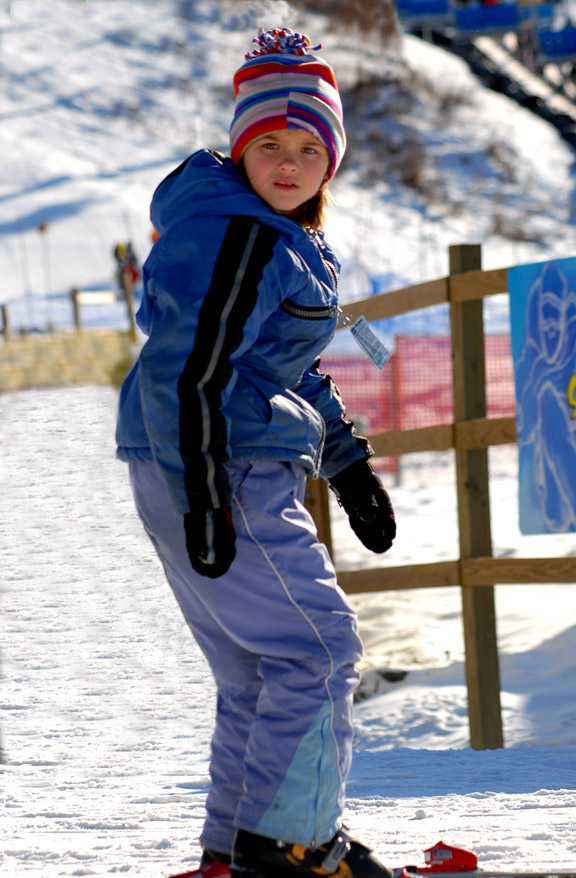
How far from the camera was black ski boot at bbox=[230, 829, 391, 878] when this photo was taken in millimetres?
1817

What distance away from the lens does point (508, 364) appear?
38.7ft

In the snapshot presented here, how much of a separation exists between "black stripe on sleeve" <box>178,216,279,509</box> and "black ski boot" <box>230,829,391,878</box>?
0.55 m

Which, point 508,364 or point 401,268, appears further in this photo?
point 401,268

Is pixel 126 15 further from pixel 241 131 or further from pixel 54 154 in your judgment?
pixel 241 131

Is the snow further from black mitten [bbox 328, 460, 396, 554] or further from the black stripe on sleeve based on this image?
the black stripe on sleeve

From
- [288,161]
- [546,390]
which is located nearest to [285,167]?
[288,161]

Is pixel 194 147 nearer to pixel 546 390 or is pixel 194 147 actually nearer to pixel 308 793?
pixel 546 390

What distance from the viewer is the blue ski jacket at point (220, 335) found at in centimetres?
180

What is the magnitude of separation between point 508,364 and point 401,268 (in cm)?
2066

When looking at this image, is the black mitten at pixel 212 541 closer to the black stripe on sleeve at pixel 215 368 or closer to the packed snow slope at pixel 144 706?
the black stripe on sleeve at pixel 215 368

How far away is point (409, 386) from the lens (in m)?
11.0

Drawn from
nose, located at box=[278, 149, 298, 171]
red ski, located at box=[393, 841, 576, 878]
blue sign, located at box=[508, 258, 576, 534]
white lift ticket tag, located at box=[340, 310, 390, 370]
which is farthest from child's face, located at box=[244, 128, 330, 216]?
blue sign, located at box=[508, 258, 576, 534]

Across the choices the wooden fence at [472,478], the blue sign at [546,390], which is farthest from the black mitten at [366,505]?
the wooden fence at [472,478]

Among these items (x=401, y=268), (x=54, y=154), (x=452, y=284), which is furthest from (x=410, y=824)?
(x=54, y=154)
